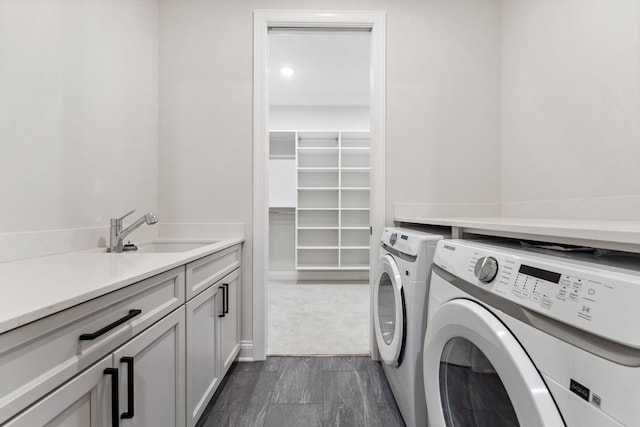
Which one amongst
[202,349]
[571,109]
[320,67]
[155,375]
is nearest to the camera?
[155,375]

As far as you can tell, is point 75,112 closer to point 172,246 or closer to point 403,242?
point 172,246

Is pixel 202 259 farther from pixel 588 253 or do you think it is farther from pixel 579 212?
pixel 579 212

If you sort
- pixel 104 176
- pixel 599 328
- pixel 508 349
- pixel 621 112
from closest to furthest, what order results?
pixel 599 328 < pixel 508 349 < pixel 621 112 < pixel 104 176

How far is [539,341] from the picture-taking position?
1.74 ft

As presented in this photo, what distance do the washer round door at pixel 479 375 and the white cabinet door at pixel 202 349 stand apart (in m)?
0.91

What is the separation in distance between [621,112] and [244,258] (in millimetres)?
2068

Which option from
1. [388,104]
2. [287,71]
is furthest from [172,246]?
[287,71]

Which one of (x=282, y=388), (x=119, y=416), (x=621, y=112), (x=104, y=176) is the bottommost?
(x=282, y=388)

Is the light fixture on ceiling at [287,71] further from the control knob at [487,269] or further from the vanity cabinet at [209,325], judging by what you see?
the control knob at [487,269]

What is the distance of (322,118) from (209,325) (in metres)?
3.49

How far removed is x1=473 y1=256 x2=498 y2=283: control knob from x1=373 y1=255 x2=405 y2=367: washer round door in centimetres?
56

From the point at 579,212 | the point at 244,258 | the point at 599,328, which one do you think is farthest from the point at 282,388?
the point at 579,212

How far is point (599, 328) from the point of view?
1.39 feet

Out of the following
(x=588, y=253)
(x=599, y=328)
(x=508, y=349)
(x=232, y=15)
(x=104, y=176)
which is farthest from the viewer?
(x=232, y=15)
